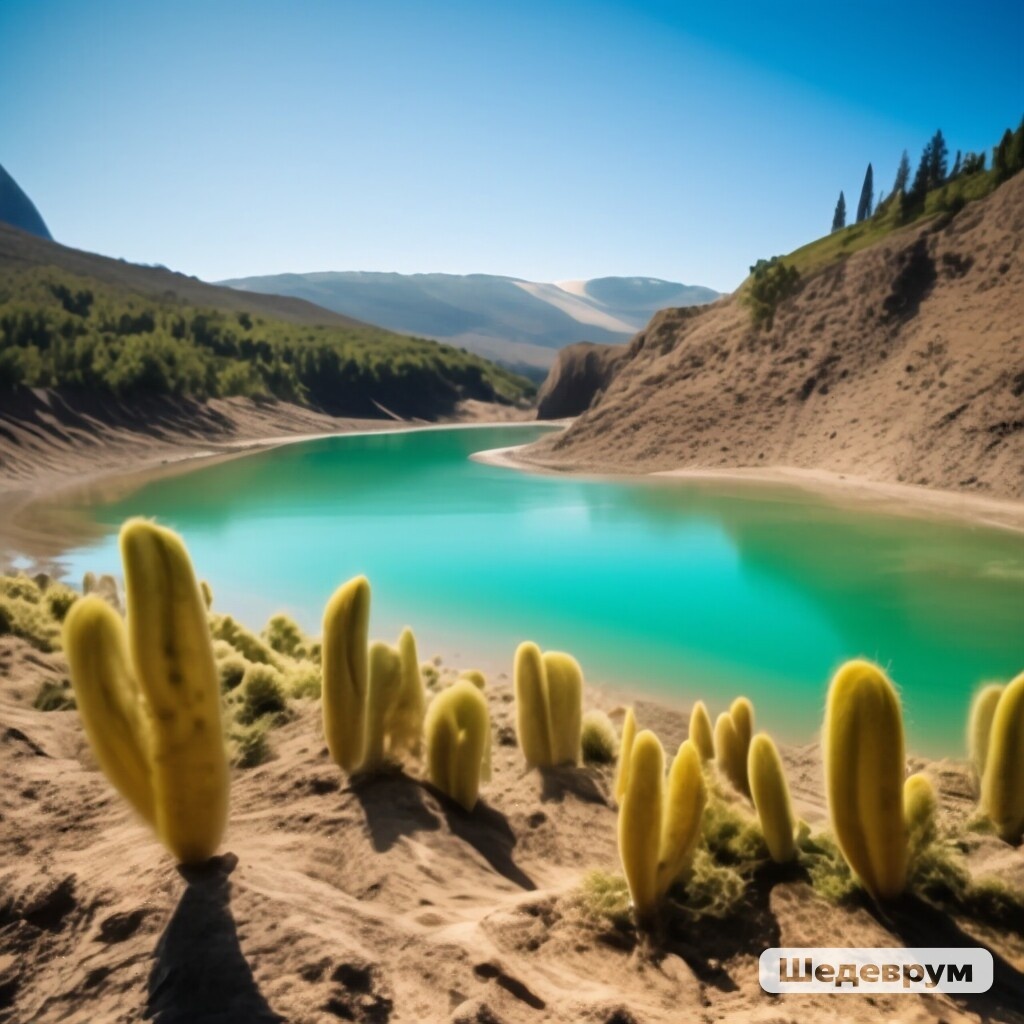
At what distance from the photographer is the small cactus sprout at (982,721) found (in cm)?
458

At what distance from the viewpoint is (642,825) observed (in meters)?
3.08

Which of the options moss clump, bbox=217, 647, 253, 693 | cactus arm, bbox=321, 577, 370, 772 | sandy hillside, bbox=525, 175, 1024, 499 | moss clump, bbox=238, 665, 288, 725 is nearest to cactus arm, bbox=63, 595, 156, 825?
cactus arm, bbox=321, 577, 370, 772

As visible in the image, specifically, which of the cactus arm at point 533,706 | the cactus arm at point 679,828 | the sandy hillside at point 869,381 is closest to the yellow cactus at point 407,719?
the cactus arm at point 533,706

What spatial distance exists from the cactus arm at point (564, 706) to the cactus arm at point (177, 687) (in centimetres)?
227

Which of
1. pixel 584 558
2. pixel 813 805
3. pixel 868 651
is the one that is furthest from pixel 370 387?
pixel 813 805

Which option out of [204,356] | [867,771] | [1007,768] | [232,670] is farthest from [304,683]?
[204,356]

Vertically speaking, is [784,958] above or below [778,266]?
below

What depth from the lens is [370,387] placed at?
220ft

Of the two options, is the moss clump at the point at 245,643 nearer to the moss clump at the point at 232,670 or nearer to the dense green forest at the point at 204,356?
the moss clump at the point at 232,670

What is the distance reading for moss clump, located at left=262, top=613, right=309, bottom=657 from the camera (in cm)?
756

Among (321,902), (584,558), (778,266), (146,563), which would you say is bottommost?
(584,558)

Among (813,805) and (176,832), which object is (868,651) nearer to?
(813,805)

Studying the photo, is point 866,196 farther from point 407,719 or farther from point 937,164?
point 407,719

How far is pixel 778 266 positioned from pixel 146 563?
3818 cm
